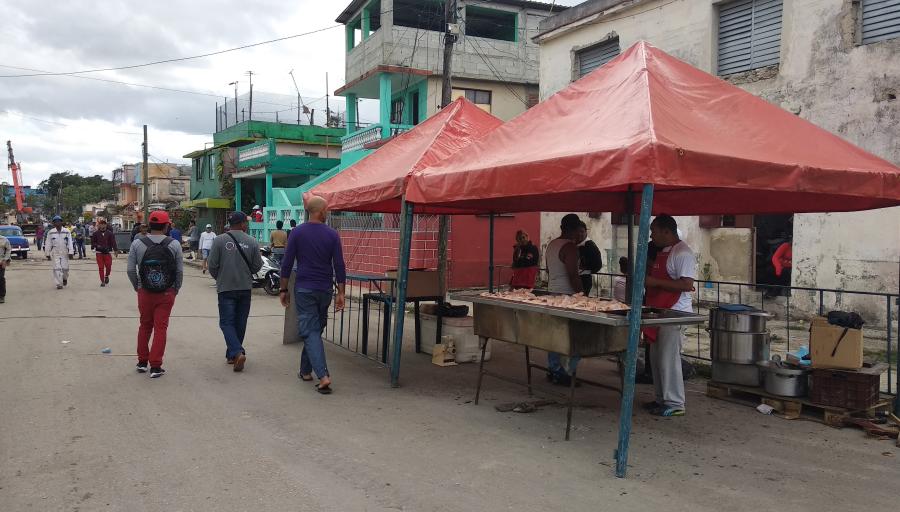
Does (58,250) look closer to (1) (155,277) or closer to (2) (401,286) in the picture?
(1) (155,277)

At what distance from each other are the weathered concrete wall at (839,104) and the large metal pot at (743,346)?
399 cm

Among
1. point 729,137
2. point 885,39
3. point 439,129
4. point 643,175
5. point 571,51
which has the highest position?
point 571,51

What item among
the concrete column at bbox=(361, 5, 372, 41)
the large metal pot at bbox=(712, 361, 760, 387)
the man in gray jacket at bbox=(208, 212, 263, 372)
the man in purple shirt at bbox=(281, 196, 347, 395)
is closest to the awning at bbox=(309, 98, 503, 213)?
the man in purple shirt at bbox=(281, 196, 347, 395)

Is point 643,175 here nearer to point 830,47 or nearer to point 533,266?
point 533,266

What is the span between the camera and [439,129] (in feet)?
25.3

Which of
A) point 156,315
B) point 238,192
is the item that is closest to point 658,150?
point 156,315

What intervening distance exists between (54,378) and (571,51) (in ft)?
44.7

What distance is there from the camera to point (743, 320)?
20.8 feet

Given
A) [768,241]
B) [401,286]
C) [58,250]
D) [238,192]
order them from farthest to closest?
[238,192], [58,250], [768,241], [401,286]

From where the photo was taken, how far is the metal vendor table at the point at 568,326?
5.02 metres

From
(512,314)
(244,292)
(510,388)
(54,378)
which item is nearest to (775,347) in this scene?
(510,388)

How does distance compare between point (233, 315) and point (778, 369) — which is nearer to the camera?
point (778, 369)

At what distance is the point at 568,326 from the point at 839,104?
8.57 meters

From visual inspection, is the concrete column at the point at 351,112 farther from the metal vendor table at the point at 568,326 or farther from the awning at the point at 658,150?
the metal vendor table at the point at 568,326
